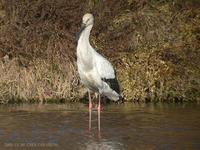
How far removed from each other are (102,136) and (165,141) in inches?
60.2

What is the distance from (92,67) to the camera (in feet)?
54.9

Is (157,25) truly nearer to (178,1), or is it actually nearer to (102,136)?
(178,1)

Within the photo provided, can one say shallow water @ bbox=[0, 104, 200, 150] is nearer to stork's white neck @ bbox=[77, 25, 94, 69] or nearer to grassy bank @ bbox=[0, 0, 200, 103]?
grassy bank @ bbox=[0, 0, 200, 103]

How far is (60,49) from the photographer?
23.7 meters

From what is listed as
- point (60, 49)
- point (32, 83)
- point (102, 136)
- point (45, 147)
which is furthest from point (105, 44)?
point (45, 147)

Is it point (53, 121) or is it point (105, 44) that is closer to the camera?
point (53, 121)

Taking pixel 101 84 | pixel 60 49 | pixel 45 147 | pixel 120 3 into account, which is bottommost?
pixel 45 147

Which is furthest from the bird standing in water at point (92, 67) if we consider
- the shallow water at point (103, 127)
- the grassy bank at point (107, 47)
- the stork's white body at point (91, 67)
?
the grassy bank at point (107, 47)

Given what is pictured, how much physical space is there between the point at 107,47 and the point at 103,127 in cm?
855

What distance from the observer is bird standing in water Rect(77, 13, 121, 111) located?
16.4m

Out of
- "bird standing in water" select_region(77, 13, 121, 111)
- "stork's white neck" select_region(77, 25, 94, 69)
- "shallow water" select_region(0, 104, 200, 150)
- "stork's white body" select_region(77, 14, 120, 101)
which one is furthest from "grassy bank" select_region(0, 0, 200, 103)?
"stork's white neck" select_region(77, 25, 94, 69)

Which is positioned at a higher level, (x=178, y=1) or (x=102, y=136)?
(x=178, y=1)

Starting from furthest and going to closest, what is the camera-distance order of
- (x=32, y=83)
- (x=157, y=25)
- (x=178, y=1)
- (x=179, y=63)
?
(x=178, y=1)
(x=157, y=25)
(x=179, y=63)
(x=32, y=83)

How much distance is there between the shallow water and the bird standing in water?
0.88 meters
